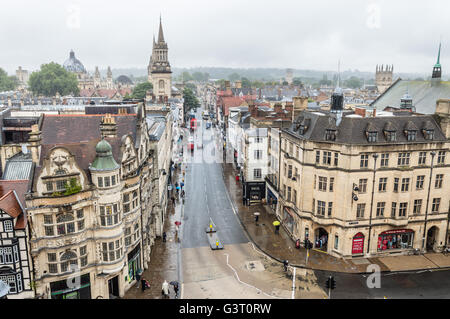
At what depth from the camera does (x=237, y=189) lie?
70188 mm

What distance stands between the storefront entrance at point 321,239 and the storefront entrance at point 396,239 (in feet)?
20.5

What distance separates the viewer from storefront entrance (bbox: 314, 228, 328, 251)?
46156mm

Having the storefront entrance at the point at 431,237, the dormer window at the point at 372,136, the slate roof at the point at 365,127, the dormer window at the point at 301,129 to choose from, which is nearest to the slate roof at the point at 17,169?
the slate roof at the point at 365,127

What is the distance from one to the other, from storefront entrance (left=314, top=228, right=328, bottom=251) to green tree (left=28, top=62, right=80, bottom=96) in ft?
485

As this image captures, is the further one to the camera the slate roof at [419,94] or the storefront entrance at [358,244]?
the slate roof at [419,94]

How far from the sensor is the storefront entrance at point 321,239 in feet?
151

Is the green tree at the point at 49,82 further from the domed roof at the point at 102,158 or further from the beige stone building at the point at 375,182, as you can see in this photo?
the domed roof at the point at 102,158

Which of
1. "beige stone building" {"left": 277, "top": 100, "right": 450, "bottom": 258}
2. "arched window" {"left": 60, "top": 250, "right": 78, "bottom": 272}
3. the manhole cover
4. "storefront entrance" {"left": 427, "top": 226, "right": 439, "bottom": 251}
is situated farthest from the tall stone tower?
"arched window" {"left": 60, "top": 250, "right": 78, "bottom": 272}

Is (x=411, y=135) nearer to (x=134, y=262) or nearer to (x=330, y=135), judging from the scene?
(x=330, y=135)

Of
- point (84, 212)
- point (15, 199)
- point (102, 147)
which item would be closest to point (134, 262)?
point (84, 212)

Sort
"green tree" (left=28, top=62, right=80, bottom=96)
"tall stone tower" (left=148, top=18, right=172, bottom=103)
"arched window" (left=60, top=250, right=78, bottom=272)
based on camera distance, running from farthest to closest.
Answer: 1. "green tree" (left=28, top=62, right=80, bottom=96)
2. "tall stone tower" (left=148, top=18, right=172, bottom=103)
3. "arched window" (left=60, top=250, right=78, bottom=272)

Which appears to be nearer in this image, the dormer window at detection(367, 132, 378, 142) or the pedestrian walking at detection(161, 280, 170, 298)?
the pedestrian walking at detection(161, 280, 170, 298)

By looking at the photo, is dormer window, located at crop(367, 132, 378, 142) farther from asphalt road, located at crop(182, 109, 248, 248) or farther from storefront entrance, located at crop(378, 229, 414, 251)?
asphalt road, located at crop(182, 109, 248, 248)
